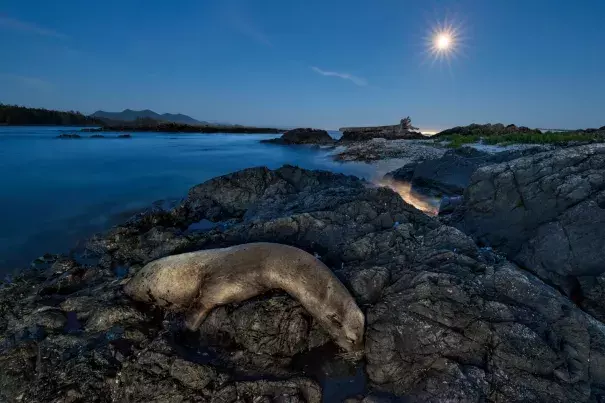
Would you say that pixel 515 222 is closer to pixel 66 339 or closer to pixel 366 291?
pixel 366 291

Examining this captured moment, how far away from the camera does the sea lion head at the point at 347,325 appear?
5.18 m

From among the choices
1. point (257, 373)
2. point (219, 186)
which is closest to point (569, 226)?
point (257, 373)

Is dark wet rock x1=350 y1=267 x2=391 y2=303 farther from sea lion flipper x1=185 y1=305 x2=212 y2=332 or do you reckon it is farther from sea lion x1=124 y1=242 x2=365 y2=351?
sea lion flipper x1=185 y1=305 x2=212 y2=332

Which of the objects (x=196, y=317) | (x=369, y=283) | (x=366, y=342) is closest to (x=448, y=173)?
(x=369, y=283)

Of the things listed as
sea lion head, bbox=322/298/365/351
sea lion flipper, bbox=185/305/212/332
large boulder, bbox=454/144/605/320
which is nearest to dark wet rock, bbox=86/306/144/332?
sea lion flipper, bbox=185/305/212/332

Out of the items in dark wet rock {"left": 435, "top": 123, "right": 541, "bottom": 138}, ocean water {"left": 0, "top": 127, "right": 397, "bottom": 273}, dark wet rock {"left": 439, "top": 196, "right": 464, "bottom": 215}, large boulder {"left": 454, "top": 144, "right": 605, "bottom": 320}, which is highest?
dark wet rock {"left": 435, "top": 123, "right": 541, "bottom": 138}

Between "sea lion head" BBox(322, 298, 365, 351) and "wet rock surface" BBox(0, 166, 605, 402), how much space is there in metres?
0.18

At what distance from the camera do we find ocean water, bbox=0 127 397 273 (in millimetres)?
11023

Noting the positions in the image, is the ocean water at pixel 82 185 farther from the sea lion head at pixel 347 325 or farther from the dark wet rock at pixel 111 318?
the sea lion head at pixel 347 325

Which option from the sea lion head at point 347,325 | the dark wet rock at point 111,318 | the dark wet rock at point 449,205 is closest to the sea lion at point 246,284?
the sea lion head at point 347,325

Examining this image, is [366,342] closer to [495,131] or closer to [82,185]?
→ [82,185]

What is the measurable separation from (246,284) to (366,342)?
2.31m

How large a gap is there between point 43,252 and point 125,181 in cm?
1200

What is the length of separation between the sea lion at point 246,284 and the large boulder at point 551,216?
4.78 metres
